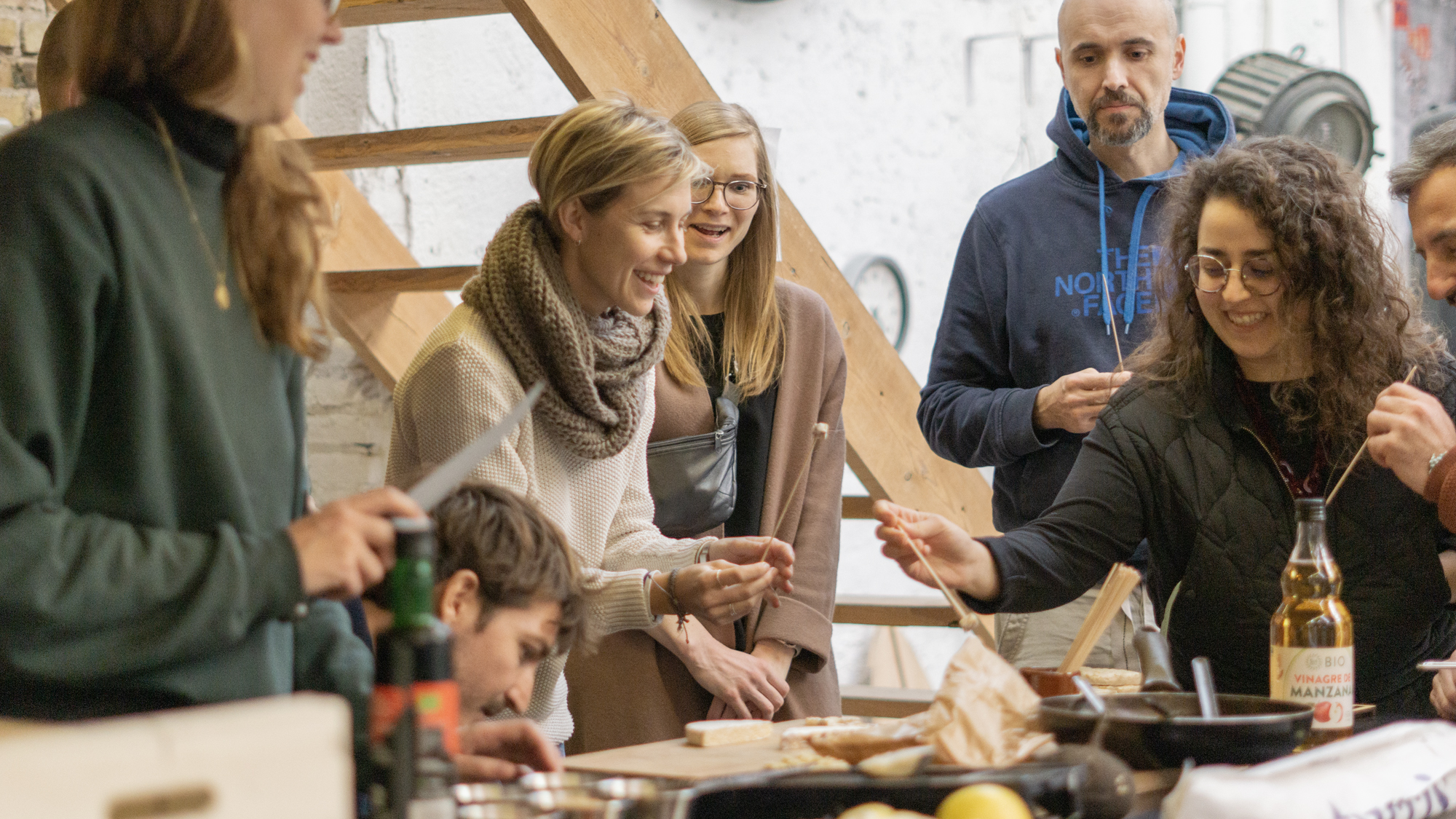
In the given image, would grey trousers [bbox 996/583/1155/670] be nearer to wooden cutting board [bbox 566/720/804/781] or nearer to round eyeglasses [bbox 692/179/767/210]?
round eyeglasses [bbox 692/179/767/210]

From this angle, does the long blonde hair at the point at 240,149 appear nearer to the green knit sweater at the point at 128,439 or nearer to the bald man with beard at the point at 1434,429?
the green knit sweater at the point at 128,439

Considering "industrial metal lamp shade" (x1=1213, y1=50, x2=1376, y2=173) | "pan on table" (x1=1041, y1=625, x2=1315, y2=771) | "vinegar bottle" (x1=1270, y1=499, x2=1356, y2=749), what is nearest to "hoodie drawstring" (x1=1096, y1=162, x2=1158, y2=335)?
"vinegar bottle" (x1=1270, y1=499, x2=1356, y2=749)

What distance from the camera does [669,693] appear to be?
2125 millimetres

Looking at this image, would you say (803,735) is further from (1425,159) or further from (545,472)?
(1425,159)

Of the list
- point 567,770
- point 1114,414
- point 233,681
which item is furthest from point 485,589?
point 1114,414

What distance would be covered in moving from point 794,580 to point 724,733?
0.88m

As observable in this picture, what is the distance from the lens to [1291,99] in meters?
5.62

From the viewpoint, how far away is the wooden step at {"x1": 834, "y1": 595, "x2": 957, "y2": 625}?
320 centimetres

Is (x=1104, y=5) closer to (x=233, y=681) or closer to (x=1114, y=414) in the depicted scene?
(x=1114, y=414)

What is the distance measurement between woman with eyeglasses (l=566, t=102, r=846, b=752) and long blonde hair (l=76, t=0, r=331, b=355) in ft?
3.41

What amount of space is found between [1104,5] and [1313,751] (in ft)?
5.74

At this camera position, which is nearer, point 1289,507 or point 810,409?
point 1289,507

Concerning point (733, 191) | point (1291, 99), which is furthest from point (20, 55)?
point (1291, 99)

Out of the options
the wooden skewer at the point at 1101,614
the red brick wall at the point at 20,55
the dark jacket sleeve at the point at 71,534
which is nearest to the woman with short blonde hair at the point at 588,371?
the wooden skewer at the point at 1101,614
